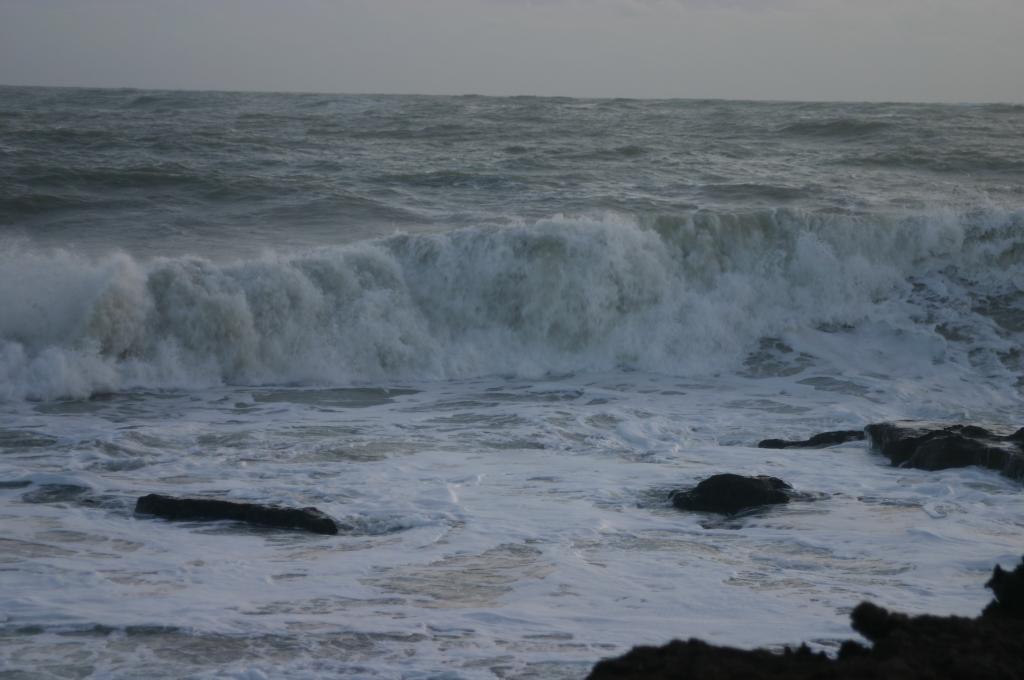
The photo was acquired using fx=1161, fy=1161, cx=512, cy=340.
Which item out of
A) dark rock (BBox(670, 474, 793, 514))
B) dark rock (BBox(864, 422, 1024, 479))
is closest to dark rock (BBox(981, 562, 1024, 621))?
dark rock (BBox(670, 474, 793, 514))

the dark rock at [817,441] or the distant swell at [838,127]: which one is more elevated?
the distant swell at [838,127]

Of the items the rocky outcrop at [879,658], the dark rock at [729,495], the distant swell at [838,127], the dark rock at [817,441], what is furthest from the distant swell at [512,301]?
the rocky outcrop at [879,658]

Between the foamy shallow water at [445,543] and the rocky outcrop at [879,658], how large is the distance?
5.35 ft

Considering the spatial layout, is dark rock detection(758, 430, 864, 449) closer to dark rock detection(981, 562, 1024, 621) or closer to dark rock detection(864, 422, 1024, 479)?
dark rock detection(864, 422, 1024, 479)

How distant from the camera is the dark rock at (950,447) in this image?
8711 millimetres

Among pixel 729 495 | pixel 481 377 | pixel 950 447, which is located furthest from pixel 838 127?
pixel 729 495

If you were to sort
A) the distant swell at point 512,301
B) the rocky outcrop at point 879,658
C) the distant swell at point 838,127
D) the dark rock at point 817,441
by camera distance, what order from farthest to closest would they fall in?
the distant swell at point 838,127, the distant swell at point 512,301, the dark rock at point 817,441, the rocky outcrop at point 879,658

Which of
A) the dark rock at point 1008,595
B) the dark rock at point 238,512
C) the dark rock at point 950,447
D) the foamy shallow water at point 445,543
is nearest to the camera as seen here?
the dark rock at point 1008,595

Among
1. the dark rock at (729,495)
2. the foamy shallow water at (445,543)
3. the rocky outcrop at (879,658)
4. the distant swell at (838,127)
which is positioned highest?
the distant swell at (838,127)

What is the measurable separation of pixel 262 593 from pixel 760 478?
364cm

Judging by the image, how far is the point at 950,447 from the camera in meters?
8.92

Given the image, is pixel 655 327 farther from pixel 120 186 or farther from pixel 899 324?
pixel 120 186

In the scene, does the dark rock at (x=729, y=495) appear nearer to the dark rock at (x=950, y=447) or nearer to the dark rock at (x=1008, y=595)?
the dark rock at (x=950, y=447)

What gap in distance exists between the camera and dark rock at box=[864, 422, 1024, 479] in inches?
343
